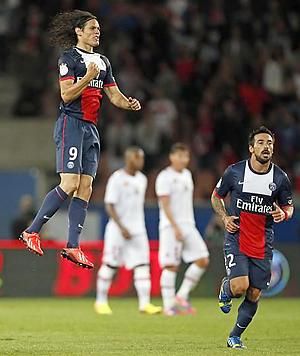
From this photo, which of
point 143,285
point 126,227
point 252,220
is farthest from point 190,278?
point 252,220

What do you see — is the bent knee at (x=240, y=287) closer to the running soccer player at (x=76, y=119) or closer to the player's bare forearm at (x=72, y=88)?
the running soccer player at (x=76, y=119)

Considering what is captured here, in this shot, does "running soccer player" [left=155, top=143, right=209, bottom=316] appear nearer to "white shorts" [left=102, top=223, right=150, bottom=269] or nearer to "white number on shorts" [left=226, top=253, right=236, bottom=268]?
"white shorts" [left=102, top=223, right=150, bottom=269]

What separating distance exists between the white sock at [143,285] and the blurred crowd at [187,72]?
5502 mm

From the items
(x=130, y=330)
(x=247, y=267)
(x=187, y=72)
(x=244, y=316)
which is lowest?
(x=130, y=330)

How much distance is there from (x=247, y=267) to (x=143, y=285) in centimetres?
560

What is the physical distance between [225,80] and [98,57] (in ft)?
42.2

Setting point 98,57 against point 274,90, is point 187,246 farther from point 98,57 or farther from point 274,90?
point 274,90

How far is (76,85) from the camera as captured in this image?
11.2 meters

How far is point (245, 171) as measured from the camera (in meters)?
11.5

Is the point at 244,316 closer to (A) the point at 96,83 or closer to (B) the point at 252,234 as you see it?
(B) the point at 252,234

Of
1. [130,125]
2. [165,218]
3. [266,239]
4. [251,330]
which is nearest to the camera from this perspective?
[266,239]

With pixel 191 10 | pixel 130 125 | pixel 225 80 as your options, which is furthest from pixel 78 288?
pixel 191 10

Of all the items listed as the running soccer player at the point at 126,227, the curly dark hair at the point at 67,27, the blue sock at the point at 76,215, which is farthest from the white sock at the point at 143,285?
the curly dark hair at the point at 67,27

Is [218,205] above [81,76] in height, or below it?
below
